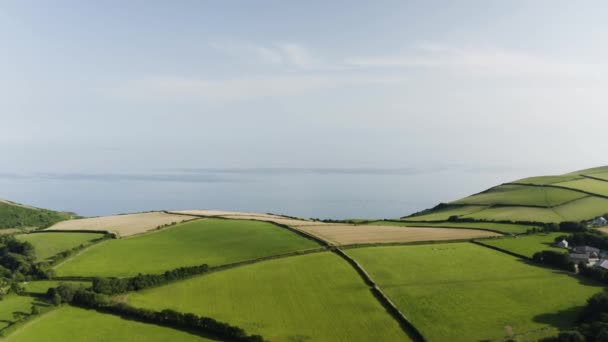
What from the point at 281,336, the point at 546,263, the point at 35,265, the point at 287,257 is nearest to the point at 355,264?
the point at 287,257

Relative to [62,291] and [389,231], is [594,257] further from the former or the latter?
[62,291]

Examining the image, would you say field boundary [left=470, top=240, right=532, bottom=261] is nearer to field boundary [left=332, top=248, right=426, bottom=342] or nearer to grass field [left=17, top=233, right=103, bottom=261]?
field boundary [left=332, top=248, right=426, bottom=342]

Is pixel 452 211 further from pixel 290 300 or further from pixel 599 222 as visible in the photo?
pixel 290 300

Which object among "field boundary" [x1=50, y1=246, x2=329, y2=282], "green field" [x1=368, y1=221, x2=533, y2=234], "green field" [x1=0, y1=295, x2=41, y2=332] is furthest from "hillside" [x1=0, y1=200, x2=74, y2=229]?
"green field" [x1=368, y1=221, x2=533, y2=234]

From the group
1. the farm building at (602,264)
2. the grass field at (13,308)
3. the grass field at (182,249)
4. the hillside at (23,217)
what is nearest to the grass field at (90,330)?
the grass field at (13,308)

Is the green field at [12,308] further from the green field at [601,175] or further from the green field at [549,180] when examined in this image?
the green field at [601,175]
